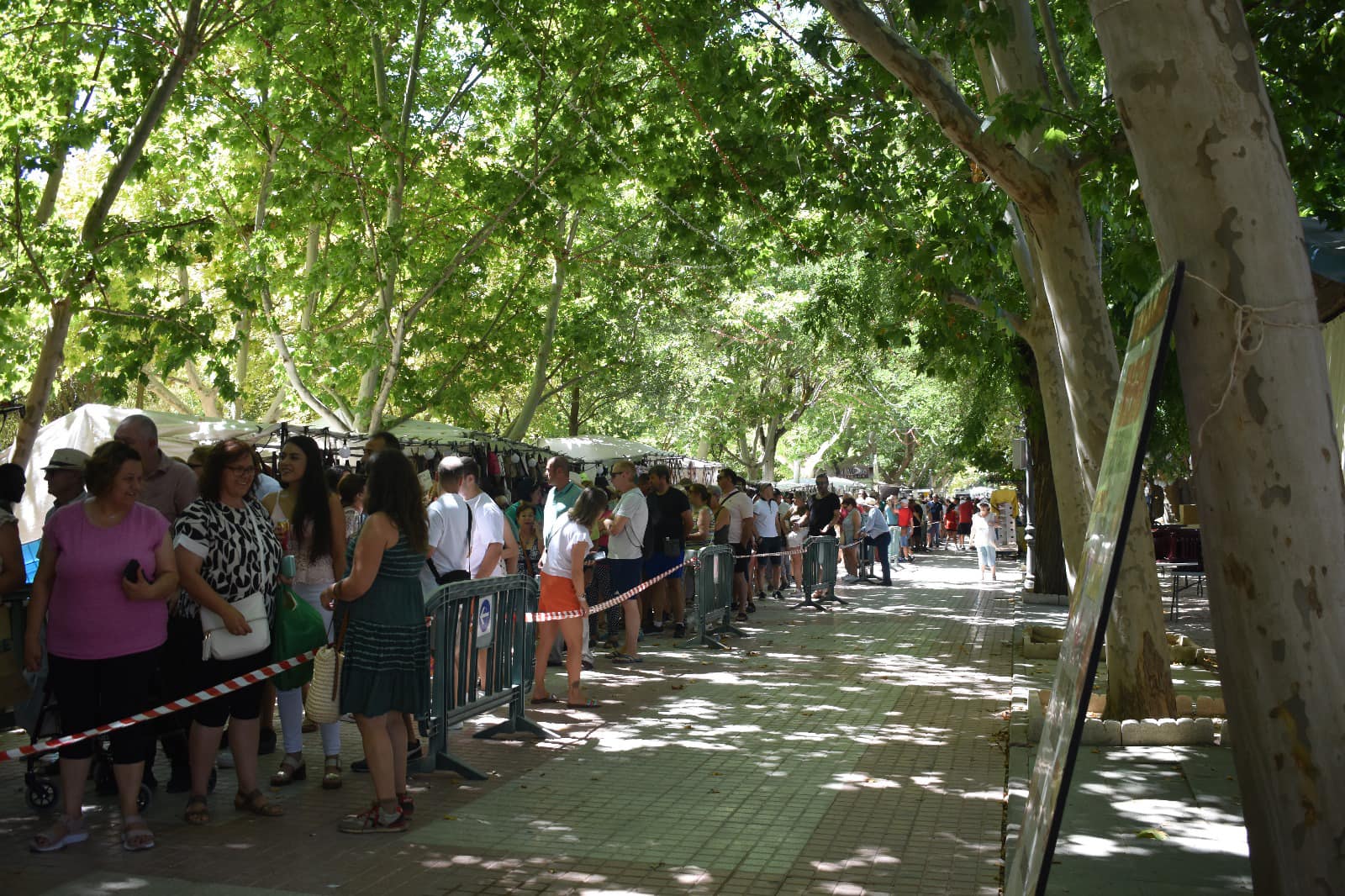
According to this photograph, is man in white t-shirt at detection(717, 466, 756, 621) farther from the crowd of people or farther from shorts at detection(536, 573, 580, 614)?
the crowd of people

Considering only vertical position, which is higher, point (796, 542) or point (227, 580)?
point (796, 542)

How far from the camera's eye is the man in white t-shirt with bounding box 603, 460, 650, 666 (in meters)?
12.3

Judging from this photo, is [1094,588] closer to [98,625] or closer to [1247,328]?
Answer: [1247,328]

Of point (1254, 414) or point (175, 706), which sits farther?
point (175, 706)

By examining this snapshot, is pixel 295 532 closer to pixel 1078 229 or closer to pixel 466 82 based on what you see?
pixel 1078 229

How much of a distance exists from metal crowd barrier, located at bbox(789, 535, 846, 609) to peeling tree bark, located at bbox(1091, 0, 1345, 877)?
15148 mm

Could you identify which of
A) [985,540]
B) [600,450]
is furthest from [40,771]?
[985,540]

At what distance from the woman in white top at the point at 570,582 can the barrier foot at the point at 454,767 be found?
230 centimetres

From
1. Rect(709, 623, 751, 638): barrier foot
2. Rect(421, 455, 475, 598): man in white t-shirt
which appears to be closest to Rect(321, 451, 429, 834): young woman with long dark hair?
Rect(421, 455, 475, 598): man in white t-shirt

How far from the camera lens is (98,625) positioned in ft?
19.4

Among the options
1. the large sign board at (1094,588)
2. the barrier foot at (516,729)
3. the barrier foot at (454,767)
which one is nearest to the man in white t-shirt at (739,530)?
the barrier foot at (516,729)

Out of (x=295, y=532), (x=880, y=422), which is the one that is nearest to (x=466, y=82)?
(x=295, y=532)

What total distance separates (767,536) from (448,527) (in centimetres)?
1237

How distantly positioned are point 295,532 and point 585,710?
3304 millimetres
